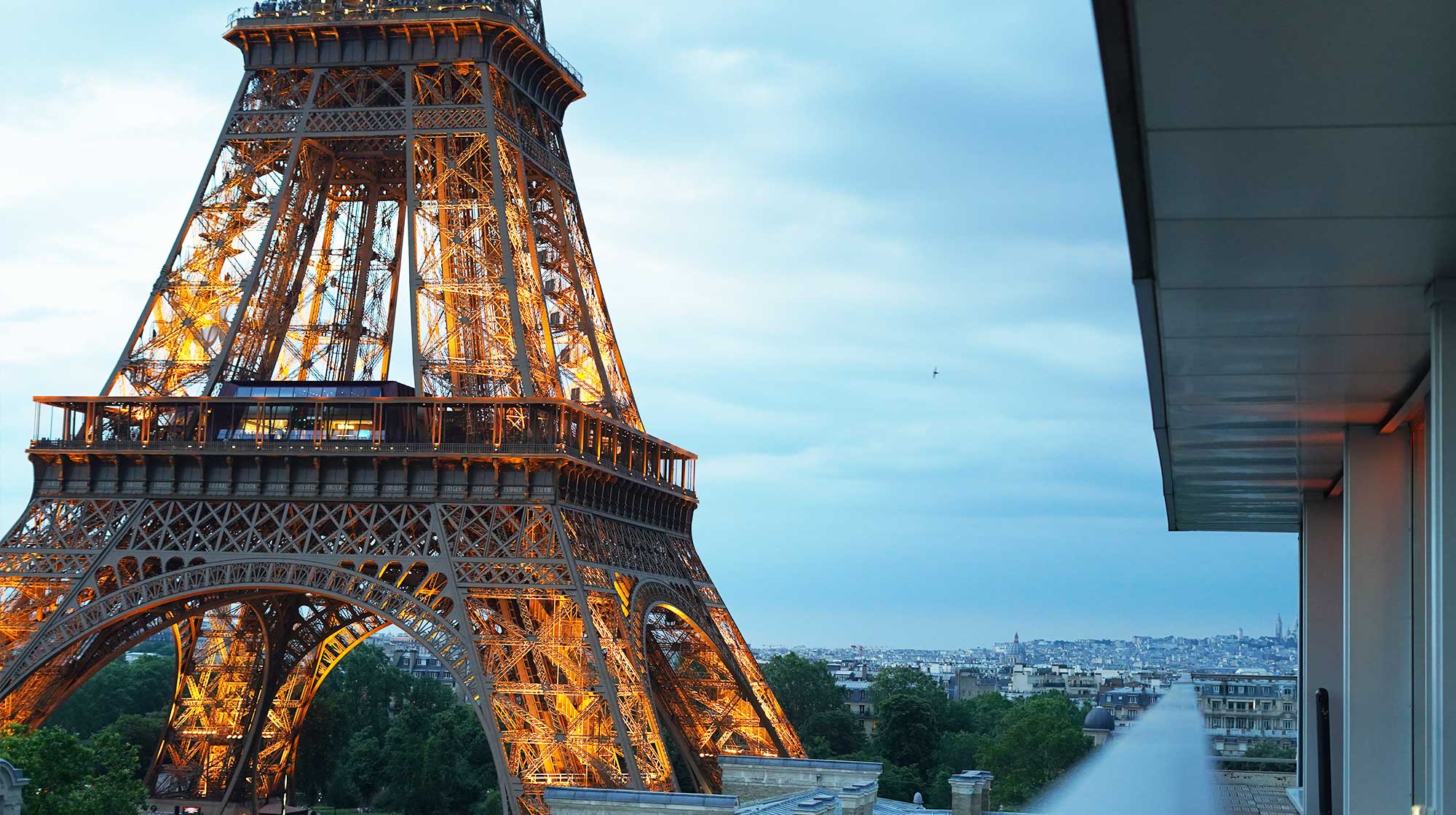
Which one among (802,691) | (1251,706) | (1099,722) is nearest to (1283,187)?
(1099,722)

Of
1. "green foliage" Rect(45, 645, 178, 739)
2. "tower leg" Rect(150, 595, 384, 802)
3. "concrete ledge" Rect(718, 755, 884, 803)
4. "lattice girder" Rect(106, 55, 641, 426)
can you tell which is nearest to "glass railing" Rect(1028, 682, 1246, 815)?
"concrete ledge" Rect(718, 755, 884, 803)

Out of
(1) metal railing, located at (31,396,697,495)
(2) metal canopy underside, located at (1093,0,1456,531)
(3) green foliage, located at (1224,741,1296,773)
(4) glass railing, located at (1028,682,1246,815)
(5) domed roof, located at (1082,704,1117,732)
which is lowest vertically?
(3) green foliage, located at (1224,741,1296,773)

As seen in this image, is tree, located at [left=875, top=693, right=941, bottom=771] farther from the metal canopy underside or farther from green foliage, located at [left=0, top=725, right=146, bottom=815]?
the metal canopy underside

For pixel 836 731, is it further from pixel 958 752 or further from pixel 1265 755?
pixel 1265 755

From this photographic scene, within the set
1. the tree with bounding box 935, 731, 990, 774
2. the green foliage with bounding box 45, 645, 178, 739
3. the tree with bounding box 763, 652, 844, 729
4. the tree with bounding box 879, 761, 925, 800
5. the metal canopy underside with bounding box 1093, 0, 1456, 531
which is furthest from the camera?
the tree with bounding box 763, 652, 844, 729

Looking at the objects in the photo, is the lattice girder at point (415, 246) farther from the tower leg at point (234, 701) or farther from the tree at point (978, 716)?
the tree at point (978, 716)

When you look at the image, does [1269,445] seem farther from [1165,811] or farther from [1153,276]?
[1153,276]

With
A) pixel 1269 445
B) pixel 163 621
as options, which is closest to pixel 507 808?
pixel 163 621
